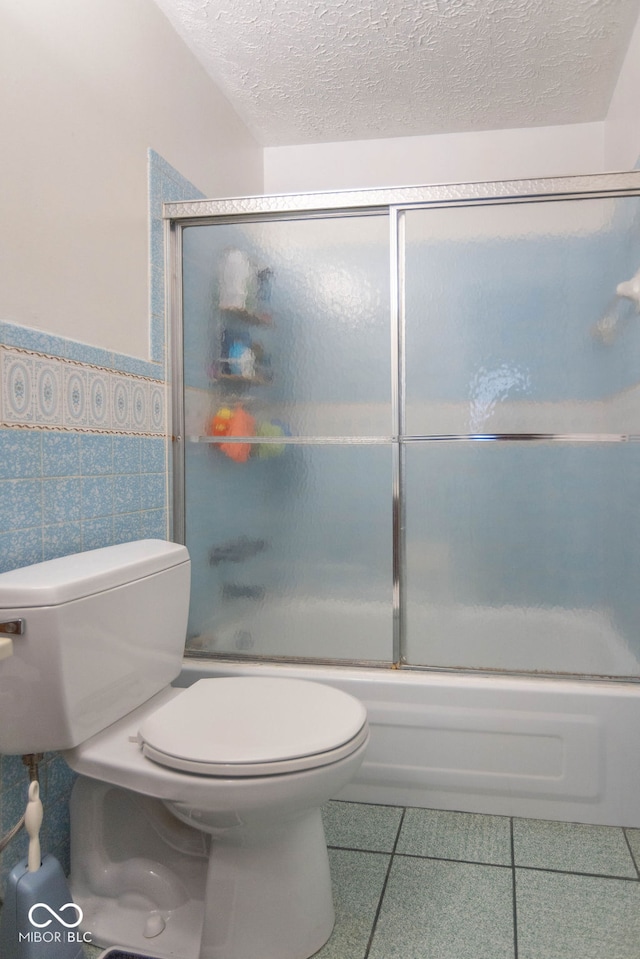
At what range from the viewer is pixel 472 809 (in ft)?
6.12

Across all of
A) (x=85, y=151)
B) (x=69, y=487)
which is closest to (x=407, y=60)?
(x=85, y=151)

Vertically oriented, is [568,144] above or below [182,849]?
above

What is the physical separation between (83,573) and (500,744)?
118 centimetres

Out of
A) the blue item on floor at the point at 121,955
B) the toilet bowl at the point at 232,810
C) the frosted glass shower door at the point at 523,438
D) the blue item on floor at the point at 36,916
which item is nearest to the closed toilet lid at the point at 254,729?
the toilet bowl at the point at 232,810

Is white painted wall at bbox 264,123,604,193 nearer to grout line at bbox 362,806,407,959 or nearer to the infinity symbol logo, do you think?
grout line at bbox 362,806,407,959

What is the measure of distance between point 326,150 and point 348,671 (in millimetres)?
2084

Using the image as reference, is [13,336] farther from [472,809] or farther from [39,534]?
[472,809]

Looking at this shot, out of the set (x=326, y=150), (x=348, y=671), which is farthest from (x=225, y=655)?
(x=326, y=150)

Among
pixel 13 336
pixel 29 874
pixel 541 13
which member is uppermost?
pixel 541 13

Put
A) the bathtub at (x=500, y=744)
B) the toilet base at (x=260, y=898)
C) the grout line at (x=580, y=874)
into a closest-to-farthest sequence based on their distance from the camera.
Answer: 1. the toilet base at (x=260, y=898)
2. the grout line at (x=580, y=874)
3. the bathtub at (x=500, y=744)

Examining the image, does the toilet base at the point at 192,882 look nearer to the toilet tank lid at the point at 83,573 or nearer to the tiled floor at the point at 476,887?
the tiled floor at the point at 476,887

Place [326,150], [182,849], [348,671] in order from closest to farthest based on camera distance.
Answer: [182,849] < [348,671] < [326,150]

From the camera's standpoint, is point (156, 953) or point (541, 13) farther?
point (541, 13)

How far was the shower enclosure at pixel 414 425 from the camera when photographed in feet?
6.12
